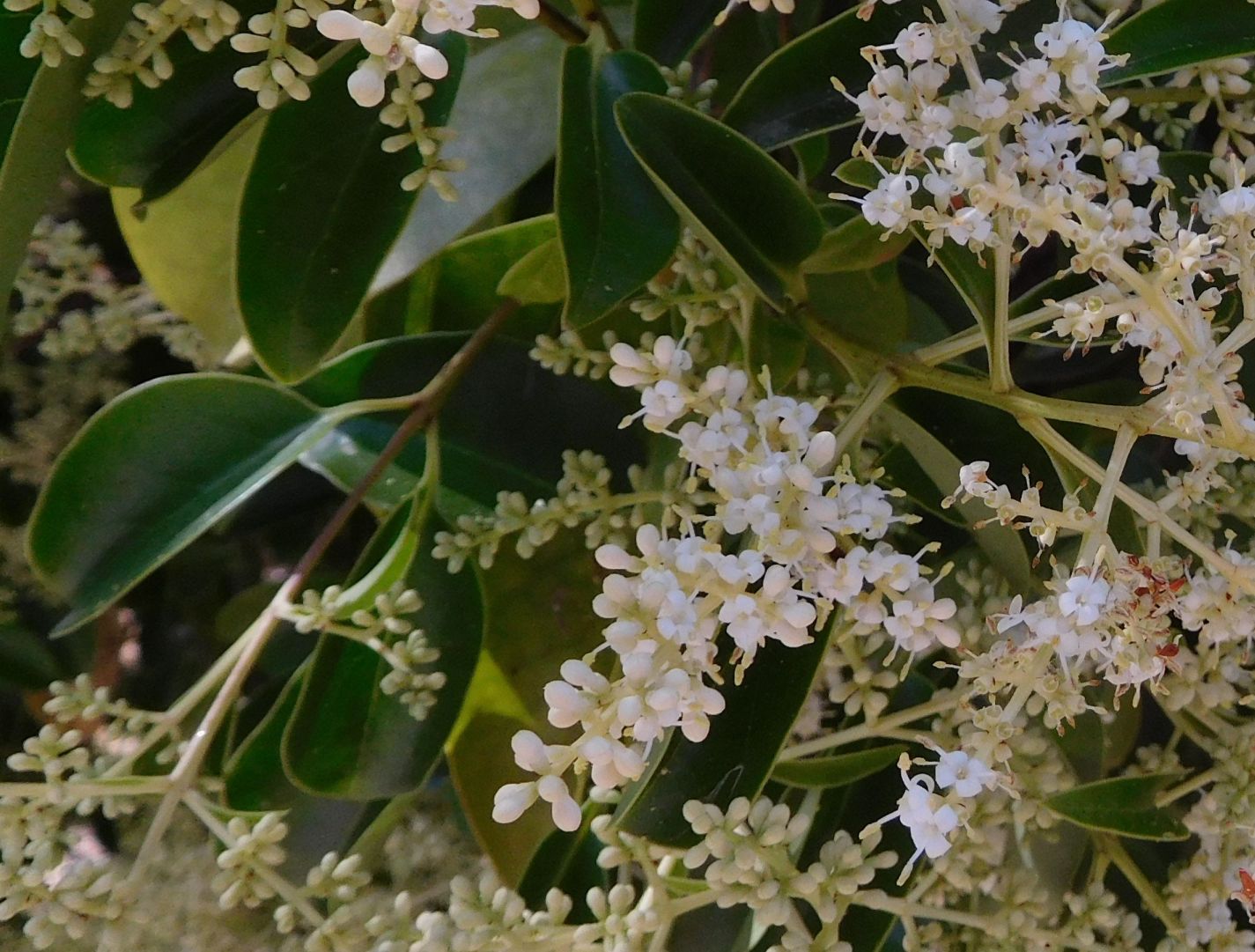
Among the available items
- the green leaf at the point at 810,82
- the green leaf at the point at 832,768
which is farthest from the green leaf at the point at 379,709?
the green leaf at the point at 810,82

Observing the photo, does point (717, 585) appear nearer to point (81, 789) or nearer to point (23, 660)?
point (81, 789)

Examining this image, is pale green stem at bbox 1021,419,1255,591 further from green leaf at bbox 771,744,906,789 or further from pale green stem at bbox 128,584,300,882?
pale green stem at bbox 128,584,300,882

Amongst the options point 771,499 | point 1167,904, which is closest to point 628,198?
point 771,499

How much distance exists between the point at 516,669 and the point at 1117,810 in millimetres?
418

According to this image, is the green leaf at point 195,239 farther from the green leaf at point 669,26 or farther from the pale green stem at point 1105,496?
the pale green stem at point 1105,496

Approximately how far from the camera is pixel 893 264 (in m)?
0.80

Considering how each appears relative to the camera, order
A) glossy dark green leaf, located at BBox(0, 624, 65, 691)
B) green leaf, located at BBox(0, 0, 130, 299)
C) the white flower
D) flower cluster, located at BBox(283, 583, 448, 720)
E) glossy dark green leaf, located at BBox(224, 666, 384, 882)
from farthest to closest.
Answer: glossy dark green leaf, located at BBox(0, 624, 65, 691) < glossy dark green leaf, located at BBox(224, 666, 384, 882) < flower cluster, located at BBox(283, 583, 448, 720) < green leaf, located at BBox(0, 0, 130, 299) < the white flower

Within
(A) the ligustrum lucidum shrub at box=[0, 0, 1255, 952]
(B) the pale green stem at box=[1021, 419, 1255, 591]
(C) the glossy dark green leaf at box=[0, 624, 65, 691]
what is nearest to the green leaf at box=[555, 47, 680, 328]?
(A) the ligustrum lucidum shrub at box=[0, 0, 1255, 952]

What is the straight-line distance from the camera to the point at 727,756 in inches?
23.8

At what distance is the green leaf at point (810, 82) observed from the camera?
25.0 inches

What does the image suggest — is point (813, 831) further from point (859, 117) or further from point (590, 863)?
point (859, 117)

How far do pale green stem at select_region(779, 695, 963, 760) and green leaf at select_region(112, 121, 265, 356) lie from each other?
558 millimetres

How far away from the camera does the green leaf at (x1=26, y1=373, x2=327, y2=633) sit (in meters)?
0.75

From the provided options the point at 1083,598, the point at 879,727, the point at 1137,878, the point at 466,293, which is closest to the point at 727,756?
the point at 879,727
